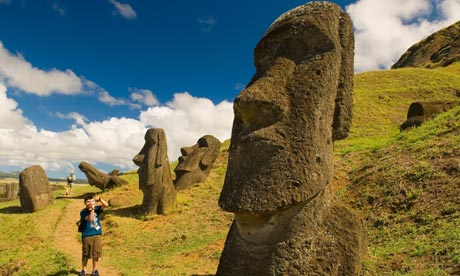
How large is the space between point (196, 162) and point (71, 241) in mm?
8092

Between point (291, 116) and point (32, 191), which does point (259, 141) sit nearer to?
point (291, 116)

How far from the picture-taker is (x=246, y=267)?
15.8 ft

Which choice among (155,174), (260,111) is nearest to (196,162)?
(155,174)

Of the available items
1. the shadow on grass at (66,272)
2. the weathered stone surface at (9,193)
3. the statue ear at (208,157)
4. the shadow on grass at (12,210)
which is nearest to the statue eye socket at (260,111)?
the shadow on grass at (66,272)

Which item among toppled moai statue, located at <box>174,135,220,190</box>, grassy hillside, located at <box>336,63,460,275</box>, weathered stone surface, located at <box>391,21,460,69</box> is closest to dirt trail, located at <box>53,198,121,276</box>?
toppled moai statue, located at <box>174,135,220,190</box>

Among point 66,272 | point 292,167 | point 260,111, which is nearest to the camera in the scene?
point 292,167

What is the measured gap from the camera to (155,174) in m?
15.0

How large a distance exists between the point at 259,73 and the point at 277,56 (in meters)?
0.40

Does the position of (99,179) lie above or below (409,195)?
above

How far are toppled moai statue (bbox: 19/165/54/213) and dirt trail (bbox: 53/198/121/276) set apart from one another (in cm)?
115

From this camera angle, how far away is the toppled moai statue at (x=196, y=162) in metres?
18.8

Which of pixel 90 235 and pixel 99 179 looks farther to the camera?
pixel 99 179

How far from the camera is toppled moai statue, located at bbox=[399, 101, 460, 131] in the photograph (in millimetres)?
17141

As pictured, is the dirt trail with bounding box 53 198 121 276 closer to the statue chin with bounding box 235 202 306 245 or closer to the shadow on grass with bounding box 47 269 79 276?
the shadow on grass with bounding box 47 269 79 276
